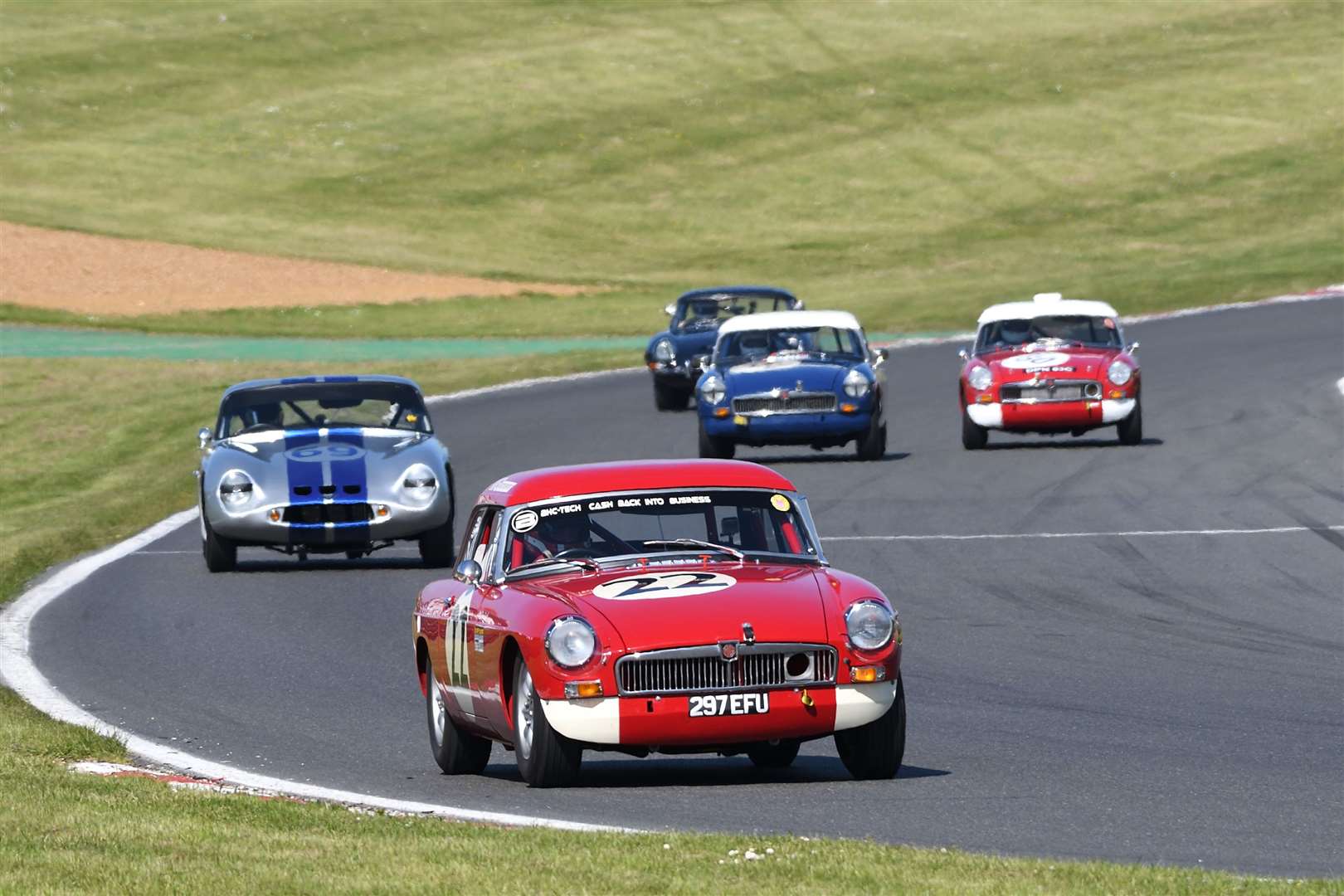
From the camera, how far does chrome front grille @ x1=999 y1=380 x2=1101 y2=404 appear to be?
Answer: 2417 centimetres

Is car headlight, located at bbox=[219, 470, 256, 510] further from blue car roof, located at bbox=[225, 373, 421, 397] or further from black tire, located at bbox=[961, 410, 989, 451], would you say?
black tire, located at bbox=[961, 410, 989, 451]

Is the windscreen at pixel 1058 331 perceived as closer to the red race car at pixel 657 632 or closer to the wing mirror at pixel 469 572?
the red race car at pixel 657 632

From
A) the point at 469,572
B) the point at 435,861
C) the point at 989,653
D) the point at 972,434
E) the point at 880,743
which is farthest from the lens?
the point at 972,434

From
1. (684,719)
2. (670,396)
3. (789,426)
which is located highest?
(684,719)

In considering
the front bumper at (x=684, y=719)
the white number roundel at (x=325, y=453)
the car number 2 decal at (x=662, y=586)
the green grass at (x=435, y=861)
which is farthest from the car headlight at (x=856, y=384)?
the green grass at (x=435, y=861)

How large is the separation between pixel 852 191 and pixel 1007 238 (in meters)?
6.50

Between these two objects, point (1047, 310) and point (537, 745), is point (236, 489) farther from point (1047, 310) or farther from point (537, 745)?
point (1047, 310)

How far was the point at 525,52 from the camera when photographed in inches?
3034

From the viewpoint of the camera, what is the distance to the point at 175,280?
167 ft

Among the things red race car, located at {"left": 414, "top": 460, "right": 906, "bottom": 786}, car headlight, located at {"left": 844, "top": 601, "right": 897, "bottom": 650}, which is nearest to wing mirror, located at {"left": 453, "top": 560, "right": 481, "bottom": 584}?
red race car, located at {"left": 414, "top": 460, "right": 906, "bottom": 786}

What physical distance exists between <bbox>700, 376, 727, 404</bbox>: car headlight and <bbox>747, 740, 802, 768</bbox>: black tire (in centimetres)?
1380

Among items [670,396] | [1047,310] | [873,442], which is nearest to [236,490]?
[873,442]

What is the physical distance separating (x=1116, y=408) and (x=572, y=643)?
1606cm

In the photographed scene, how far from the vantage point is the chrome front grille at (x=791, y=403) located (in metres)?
23.7
